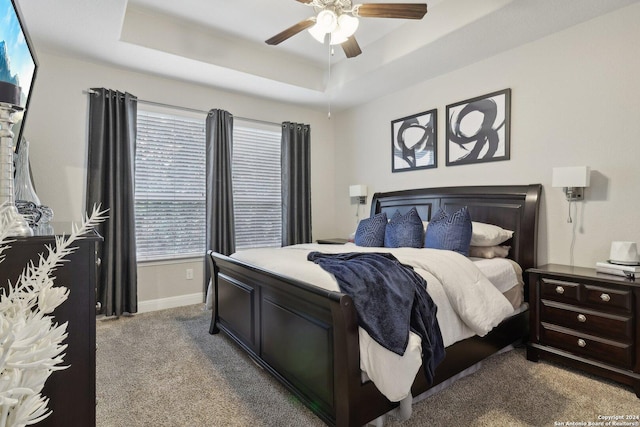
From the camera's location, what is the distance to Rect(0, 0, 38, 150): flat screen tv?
1503 millimetres

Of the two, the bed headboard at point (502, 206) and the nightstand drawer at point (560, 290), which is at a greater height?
the bed headboard at point (502, 206)

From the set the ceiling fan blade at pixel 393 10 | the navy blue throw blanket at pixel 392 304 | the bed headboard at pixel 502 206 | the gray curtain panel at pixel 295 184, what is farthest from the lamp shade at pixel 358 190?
the navy blue throw blanket at pixel 392 304

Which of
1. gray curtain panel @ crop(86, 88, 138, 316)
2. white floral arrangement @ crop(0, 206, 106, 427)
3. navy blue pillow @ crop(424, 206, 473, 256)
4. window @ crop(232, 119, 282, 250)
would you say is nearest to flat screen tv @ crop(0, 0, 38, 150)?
white floral arrangement @ crop(0, 206, 106, 427)

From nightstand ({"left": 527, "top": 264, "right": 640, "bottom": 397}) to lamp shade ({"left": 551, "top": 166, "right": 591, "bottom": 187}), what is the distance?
675 millimetres

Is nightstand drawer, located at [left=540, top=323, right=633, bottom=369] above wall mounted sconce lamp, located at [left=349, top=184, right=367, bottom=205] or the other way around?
the other way around

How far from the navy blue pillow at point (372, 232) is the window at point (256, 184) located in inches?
61.8

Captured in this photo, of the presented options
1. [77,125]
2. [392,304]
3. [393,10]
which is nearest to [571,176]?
Result: [393,10]

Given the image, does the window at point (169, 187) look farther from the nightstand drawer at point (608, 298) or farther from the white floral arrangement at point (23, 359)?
the nightstand drawer at point (608, 298)

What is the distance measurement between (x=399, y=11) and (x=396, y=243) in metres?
2.01

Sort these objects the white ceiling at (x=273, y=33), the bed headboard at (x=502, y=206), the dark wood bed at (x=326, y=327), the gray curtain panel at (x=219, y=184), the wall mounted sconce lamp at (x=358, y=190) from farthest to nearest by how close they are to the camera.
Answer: the wall mounted sconce lamp at (x=358, y=190) → the gray curtain panel at (x=219, y=184) → the bed headboard at (x=502, y=206) → the white ceiling at (x=273, y=33) → the dark wood bed at (x=326, y=327)

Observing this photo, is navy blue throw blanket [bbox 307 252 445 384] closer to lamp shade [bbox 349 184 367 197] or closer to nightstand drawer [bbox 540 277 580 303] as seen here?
nightstand drawer [bbox 540 277 580 303]

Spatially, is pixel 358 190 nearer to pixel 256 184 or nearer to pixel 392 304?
pixel 256 184

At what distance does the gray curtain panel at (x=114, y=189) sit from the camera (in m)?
3.47

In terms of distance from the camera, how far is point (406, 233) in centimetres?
329
